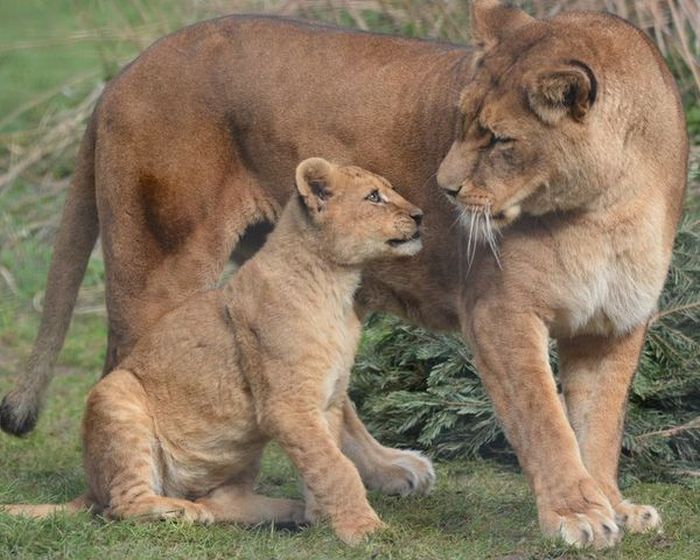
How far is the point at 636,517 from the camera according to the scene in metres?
5.19

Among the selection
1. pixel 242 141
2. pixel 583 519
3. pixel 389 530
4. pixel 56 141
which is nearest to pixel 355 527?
pixel 389 530

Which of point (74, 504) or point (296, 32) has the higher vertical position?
point (296, 32)

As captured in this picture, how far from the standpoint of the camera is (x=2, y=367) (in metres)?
8.17

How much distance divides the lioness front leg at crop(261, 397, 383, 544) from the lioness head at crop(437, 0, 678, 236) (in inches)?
32.0

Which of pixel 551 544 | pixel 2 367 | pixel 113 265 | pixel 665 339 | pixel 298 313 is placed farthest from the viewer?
pixel 2 367

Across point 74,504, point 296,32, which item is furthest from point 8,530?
point 296,32

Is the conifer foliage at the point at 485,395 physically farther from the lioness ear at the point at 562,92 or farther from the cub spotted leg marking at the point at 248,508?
the lioness ear at the point at 562,92

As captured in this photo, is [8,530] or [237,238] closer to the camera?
[8,530]

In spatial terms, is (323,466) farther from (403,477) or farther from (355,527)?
(403,477)

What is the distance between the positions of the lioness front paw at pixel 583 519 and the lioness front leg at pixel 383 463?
3.39ft

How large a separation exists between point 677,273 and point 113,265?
223 centimetres

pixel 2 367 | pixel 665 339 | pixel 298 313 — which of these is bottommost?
pixel 2 367

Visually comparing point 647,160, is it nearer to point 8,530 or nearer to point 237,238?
point 237,238

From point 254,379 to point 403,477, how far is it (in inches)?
38.6
